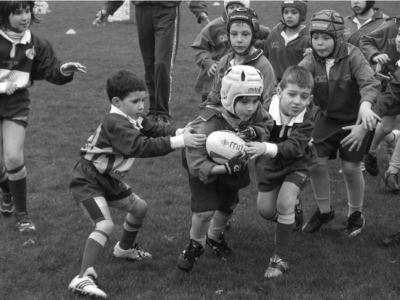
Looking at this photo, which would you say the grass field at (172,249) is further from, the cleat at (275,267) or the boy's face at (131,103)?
the boy's face at (131,103)

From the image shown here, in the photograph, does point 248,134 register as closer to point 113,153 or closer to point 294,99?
point 294,99

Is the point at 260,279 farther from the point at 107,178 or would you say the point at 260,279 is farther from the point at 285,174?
the point at 107,178

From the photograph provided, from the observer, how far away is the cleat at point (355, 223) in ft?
19.7

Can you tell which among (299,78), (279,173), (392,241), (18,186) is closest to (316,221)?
(392,241)

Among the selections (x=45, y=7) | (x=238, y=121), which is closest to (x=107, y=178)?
(x=238, y=121)

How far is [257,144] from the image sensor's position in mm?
4715

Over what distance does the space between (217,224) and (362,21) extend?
4.15 meters

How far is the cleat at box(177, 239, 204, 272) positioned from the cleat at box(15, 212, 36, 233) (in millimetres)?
1734

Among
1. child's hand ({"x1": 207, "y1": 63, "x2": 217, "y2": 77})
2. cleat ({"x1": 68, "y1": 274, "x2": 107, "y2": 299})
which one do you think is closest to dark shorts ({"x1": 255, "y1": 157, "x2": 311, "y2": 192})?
cleat ({"x1": 68, "y1": 274, "x2": 107, "y2": 299})

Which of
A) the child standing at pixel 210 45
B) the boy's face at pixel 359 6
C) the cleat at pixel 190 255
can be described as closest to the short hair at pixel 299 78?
the cleat at pixel 190 255

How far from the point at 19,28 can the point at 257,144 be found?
104 inches

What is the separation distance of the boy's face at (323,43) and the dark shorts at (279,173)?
3.48 feet

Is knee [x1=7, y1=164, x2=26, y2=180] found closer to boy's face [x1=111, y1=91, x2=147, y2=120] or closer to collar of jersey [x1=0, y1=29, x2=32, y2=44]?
collar of jersey [x1=0, y1=29, x2=32, y2=44]

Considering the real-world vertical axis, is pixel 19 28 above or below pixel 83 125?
above
